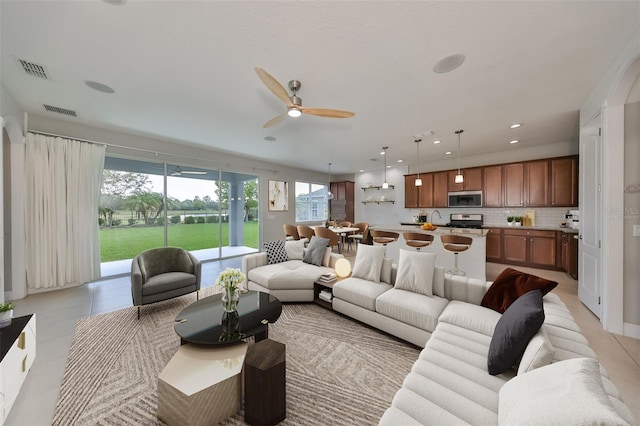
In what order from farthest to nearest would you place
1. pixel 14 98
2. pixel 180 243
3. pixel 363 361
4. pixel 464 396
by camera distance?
pixel 180 243 → pixel 14 98 → pixel 363 361 → pixel 464 396

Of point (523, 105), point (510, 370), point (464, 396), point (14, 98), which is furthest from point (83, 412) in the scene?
point (523, 105)

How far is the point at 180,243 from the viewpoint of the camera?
18.2ft

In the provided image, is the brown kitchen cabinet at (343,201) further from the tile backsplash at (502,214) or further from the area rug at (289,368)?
the area rug at (289,368)

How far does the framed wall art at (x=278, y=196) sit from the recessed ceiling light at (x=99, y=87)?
178 inches

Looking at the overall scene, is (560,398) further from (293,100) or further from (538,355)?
(293,100)

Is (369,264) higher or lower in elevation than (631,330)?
higher

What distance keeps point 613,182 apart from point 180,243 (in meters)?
7.47

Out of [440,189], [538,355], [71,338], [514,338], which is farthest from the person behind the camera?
[440,189]

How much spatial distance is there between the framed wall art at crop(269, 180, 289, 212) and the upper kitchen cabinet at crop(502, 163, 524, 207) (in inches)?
241

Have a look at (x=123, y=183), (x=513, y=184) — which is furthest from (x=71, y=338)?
(x=513, y=184)

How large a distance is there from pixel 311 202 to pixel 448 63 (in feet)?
22.4

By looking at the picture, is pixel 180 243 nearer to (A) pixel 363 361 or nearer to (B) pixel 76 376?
(B) pixel 76 376

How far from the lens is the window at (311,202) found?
8.32 metres

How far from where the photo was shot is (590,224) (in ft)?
10.1
